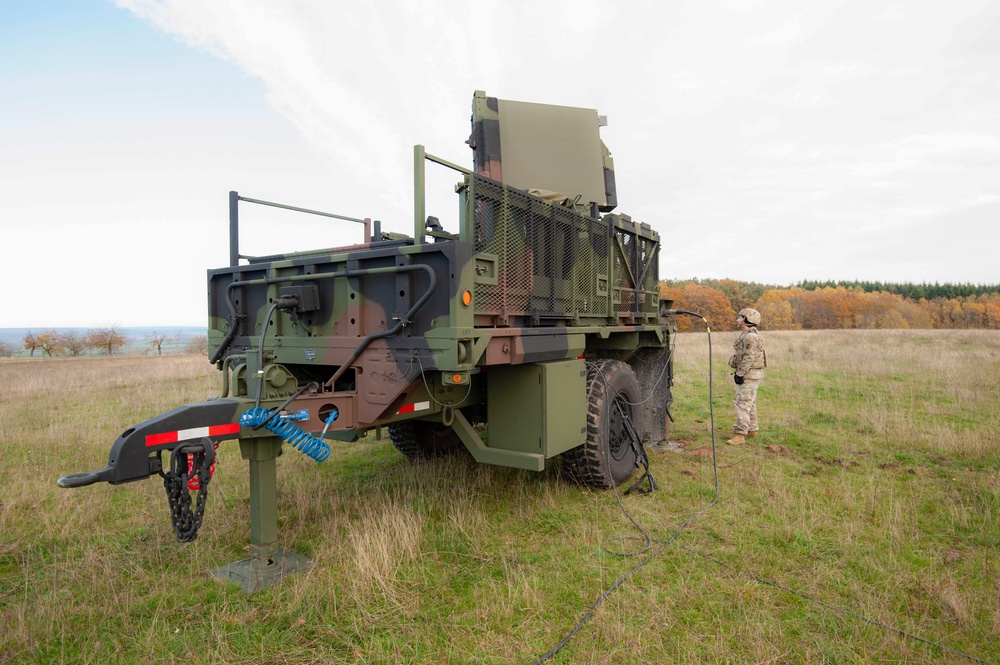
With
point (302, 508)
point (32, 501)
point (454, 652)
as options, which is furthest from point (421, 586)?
point (32, 501)

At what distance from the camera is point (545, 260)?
4246 mm

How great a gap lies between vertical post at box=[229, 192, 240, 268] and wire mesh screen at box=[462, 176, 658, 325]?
2.16 m

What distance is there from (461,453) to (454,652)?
334cm

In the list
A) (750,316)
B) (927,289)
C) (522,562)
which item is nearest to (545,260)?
(522,562)

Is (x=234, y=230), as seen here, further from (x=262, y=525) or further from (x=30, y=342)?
(x=30, y=342)

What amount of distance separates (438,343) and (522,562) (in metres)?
1.53

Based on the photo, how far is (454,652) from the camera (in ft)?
8.59

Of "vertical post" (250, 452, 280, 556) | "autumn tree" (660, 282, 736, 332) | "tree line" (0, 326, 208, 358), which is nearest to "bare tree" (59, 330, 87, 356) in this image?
"tree line" (0, 326, 208, 358)

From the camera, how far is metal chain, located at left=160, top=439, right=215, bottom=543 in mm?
2732

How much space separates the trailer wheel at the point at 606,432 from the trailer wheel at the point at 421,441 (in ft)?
4.93

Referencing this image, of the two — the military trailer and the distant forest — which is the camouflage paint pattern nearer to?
the military trailer

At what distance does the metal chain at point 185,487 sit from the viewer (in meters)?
2.73

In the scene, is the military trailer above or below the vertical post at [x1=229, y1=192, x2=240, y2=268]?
below

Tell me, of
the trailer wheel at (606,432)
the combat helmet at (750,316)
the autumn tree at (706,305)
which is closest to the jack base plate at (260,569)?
the trailer wheel at (606,432)
